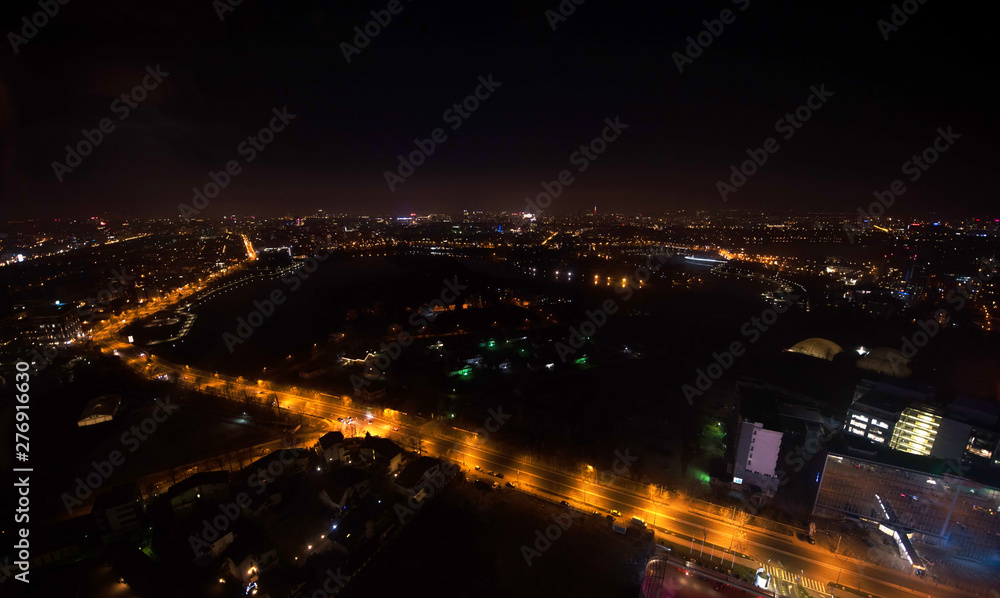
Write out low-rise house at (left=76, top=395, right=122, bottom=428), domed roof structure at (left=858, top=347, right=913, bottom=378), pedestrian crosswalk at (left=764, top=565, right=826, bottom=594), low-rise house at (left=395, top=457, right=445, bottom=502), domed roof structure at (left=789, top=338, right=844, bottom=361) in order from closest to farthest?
1. pedestrian crosswalk at (left=764, top=565, right=826, bottom=594)
2. low-rise house at (left=395, top=457, right=445, bottom=502)
3. low-rise house at (left=76, top=395, right=122, bottom=428)
4. domed roof structure at (left=858, top=347, right=913, bottom=378)
5. domed roof structure at (left=789, top=338, right=844, bottom=361)

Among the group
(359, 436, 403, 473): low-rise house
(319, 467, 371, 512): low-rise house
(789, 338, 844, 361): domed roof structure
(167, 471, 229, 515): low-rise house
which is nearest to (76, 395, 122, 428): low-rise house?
(167, 471, 229, 515): low-rise house

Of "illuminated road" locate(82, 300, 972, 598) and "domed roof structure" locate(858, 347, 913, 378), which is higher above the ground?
"domed roof structure" locate(858, 347, 913, 378)

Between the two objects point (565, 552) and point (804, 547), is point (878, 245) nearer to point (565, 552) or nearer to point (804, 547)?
point (804, 547)

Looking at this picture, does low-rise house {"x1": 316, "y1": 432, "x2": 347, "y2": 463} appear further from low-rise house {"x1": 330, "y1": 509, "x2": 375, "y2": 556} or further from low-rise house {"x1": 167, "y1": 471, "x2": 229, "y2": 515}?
low-rise house {"x1": 330, "y1": 509, "x2": 375, "y2": 556}

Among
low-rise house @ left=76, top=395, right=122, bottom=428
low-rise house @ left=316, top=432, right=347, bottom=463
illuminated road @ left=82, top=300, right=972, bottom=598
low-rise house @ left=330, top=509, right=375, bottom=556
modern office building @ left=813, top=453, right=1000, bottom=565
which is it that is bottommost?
low-rise house @ left=76, top=395, right=122, bottom=428

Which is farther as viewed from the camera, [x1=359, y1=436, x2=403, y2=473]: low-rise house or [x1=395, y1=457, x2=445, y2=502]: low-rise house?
[x1=359, y1=436, x2=403, y2=473]: low-rise house

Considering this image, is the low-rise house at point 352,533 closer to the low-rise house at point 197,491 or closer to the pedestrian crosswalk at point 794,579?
the low-rise house at point 197,491
